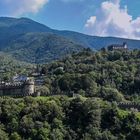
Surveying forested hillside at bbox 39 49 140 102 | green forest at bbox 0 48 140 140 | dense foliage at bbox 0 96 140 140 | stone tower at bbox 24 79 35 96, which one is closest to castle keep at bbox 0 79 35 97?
stone tower at bbox 24 79 35 96

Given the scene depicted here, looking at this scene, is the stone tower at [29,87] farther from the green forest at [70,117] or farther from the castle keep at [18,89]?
the green forest at [70,117]

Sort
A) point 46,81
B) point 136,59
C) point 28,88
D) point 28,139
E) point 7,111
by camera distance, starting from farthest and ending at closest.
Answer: point 136,59 → point 46,81 → point 28,88 → point 7,111 → point 28,139

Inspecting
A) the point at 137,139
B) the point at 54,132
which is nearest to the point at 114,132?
the point at 137,139

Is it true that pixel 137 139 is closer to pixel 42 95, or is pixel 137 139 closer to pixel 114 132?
pixel 114 132

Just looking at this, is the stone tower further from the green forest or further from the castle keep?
the green forest

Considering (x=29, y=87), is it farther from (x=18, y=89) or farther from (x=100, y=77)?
(x=100, y=77)

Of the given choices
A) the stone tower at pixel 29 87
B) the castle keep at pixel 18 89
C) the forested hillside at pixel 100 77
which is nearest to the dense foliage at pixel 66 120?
the forested hillside at pixel 100 77
